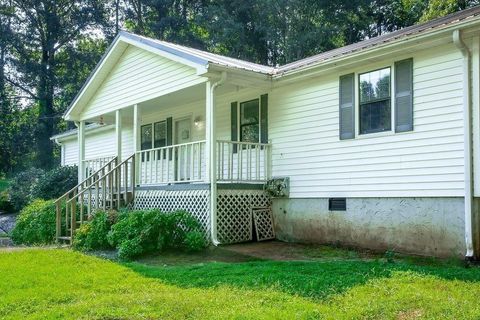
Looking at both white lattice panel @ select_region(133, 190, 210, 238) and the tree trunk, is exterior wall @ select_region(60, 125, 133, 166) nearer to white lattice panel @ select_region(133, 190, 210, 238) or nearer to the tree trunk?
white lattice panel @ select_region(133, 190, 210, 238)

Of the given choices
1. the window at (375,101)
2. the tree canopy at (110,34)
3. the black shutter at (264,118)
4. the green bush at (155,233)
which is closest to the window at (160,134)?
the black shutter at (264,118)

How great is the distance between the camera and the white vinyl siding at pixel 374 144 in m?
7.98

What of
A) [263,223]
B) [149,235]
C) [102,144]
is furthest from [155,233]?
[102,144]

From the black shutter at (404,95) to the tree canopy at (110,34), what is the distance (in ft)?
59.4

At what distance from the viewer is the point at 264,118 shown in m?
11.6

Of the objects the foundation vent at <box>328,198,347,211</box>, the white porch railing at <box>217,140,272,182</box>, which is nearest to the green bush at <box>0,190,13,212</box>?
the white porch railing at <box>217,140,272,182</box>

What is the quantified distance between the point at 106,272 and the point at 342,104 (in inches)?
223

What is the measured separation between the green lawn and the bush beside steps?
4.11 ft

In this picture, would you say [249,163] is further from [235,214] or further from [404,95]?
[404,95]

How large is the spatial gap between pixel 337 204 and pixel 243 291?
462 centimetres

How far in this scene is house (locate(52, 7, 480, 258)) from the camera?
7887 millimetres

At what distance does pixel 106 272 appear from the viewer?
729 centimetres

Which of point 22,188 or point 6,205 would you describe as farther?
point 6,205

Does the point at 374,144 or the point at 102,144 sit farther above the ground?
the point at 102,144
